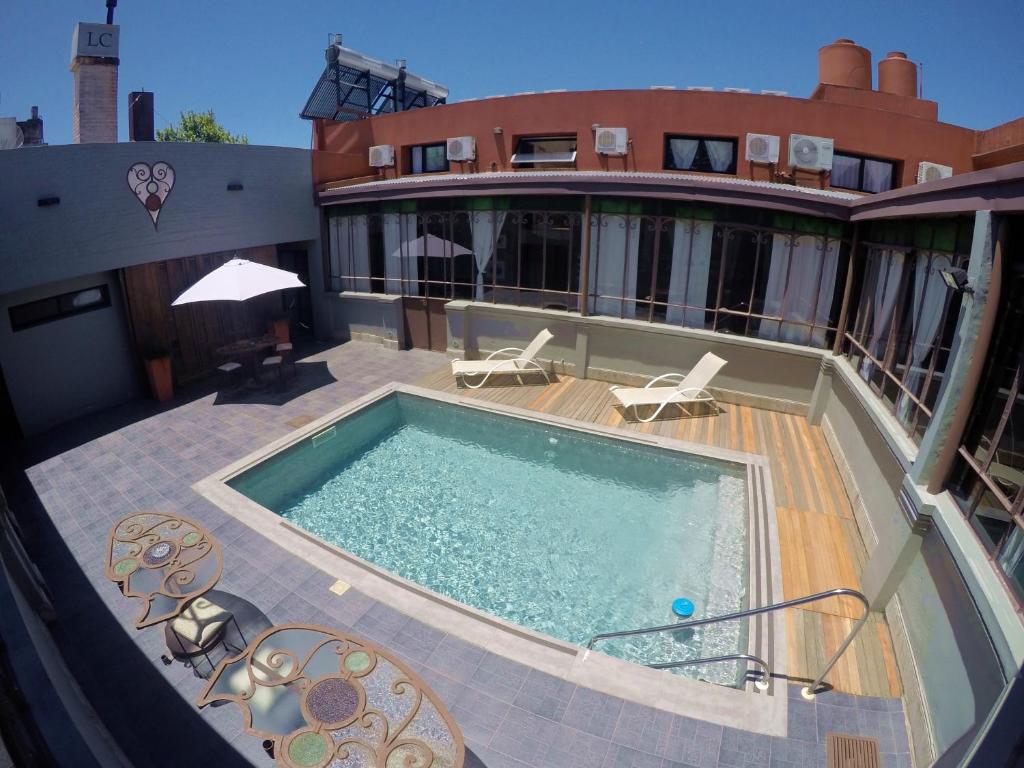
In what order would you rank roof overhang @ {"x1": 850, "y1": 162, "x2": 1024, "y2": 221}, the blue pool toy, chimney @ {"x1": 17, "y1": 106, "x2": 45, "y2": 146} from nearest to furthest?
1. roof overhang @ {"x1": 850, "y1": 162, "x2": 1024, "y2": 221}
2. the blue pool toy
3. chimney @ {"x1": 17, "y1": 106, "x2": 45, "y2": 146}

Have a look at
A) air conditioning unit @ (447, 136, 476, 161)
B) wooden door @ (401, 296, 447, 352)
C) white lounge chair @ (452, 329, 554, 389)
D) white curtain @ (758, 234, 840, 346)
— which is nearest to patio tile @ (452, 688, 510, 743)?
white lounge chair @ (452, 329, 554, 389)

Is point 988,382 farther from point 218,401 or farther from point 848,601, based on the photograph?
point 218,401

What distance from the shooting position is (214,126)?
45406 millimetres

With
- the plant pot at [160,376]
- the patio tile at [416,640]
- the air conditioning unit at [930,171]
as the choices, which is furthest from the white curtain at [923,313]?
the plant pot at [160,376]

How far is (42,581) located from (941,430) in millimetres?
9162

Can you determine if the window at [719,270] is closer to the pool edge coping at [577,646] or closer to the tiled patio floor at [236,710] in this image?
the pool edge coping at [577,646]

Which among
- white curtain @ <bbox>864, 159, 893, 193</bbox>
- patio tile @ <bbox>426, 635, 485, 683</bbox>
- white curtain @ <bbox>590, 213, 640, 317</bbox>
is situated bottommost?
patio tile @ <bbox>426, 635, 485, 683</bbox>

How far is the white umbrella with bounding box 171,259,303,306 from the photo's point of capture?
10422mm

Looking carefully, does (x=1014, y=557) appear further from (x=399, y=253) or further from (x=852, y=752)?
(x=399, y=253)

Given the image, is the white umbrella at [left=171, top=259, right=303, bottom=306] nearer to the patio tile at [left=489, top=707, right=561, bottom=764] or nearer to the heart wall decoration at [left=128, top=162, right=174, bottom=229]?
the heart wall decoration at [left=128, top=162, right=174, bottom=229]

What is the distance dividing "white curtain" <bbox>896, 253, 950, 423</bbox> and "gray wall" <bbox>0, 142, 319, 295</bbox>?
13257 mm

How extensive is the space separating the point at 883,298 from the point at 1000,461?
148 inches

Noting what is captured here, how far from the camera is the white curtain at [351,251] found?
14.6 metres

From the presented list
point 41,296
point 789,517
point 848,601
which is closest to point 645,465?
point 789,517
